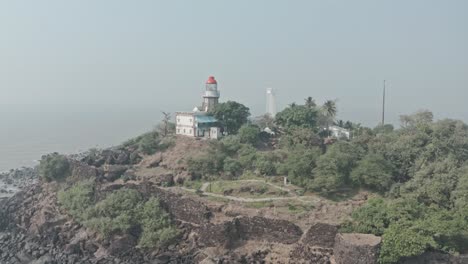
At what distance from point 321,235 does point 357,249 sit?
11.1 feet

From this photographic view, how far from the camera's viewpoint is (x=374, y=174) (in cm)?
3609

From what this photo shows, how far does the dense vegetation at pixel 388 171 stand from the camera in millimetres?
28109

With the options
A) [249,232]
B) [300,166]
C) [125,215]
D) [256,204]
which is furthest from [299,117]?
[125,215]

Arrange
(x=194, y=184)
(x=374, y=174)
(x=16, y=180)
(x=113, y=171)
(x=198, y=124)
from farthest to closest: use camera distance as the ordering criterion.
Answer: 1. (x=16, y=180)
2. (x=198, y=124)
3. (x=113, y=171)
4. (x=194, y=184)
5. (x=374, y=174)

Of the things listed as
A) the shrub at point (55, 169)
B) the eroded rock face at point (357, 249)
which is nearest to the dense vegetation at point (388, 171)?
the eroded rock face at point (357, 249)

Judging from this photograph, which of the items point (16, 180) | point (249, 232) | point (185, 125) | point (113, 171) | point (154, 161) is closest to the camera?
point (249, 232)

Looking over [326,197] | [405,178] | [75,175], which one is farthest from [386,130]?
[75,175]

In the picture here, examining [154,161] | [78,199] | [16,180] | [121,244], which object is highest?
[154,161]

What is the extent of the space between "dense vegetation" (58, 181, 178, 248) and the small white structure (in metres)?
25.4

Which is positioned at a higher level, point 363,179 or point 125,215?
point 363,179

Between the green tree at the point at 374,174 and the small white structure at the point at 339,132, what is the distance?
14.8 metres

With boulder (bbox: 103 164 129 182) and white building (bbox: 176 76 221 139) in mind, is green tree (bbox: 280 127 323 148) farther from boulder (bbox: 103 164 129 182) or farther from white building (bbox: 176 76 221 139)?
boulder (bbox: 103 164 129 182)

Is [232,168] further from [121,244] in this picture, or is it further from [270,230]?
[121,244]

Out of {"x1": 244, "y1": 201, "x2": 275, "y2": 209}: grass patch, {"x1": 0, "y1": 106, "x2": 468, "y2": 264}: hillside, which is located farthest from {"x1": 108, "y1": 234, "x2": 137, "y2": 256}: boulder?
{"x1": 244, "y1": 201, "x2": 275, "y2": 209}: grass patch
